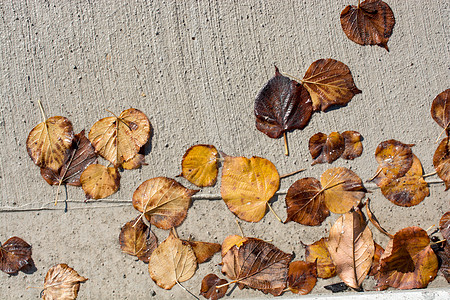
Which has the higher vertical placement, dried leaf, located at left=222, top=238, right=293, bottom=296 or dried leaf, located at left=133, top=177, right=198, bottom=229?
dried leaf, located at left=133, top=177, right=198, bottom=229

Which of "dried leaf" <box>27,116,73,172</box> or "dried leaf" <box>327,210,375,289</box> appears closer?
"dried leaf" <box>327,210,375,289</box>

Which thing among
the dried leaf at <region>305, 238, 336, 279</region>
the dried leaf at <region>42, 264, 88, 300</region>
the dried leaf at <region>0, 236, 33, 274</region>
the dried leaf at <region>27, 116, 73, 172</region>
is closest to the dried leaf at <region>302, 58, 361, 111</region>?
the dried leaf at <region>305, 238, 336, 279</region>

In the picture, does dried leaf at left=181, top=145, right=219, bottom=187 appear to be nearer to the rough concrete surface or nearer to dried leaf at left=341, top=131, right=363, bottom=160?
the rough concrete surface

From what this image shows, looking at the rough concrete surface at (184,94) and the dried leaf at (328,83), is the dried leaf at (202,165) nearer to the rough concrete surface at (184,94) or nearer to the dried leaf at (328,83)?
the rough concrete surface at (184,94)

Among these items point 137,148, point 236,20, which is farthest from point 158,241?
point 236,20

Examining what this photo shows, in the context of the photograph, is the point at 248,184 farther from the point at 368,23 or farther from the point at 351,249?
the point at 368,23

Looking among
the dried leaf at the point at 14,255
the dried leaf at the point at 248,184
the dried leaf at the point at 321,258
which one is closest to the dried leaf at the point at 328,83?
the dried leaf at the point at 248,184

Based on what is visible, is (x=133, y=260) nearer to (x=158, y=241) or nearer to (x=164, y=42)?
(x=158, y=241)
